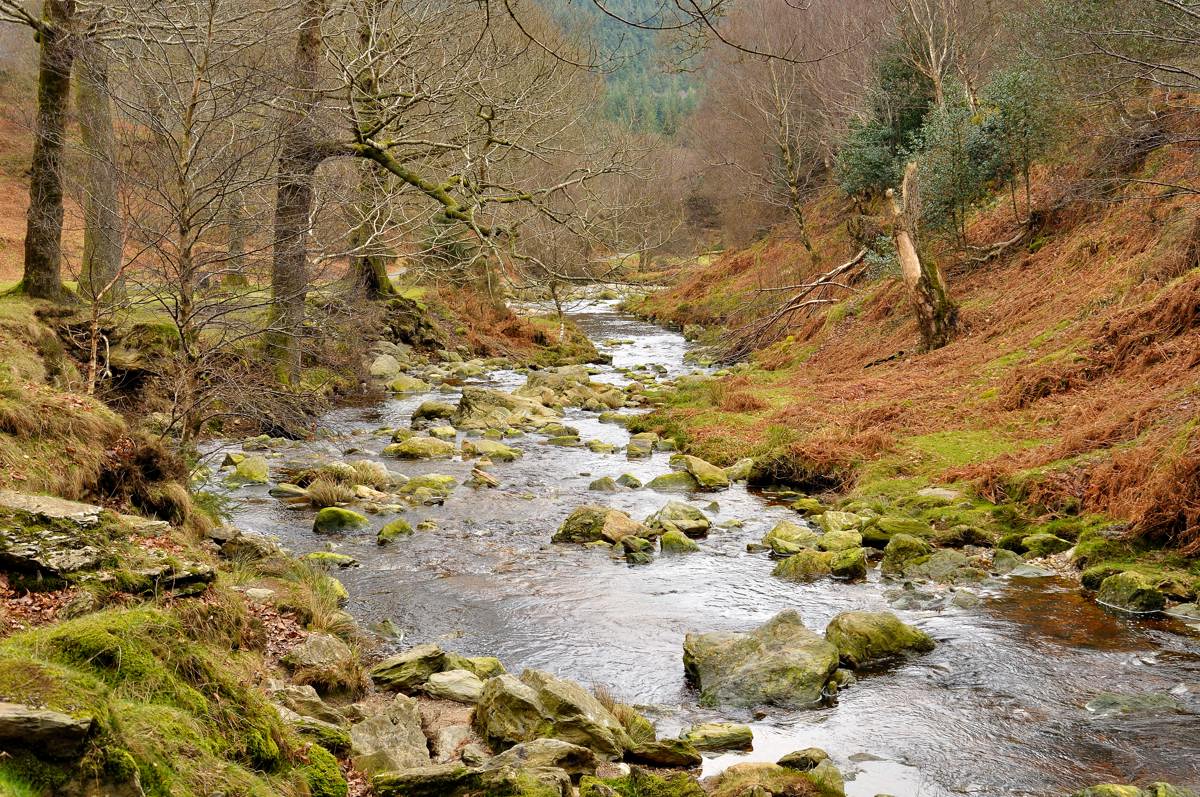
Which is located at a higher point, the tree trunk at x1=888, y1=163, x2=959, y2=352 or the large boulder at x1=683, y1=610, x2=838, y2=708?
the tree trunk at x1=888, y1=163, x2=959, y2=352

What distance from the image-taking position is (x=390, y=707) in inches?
221

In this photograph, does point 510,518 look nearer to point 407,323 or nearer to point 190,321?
point 190,321

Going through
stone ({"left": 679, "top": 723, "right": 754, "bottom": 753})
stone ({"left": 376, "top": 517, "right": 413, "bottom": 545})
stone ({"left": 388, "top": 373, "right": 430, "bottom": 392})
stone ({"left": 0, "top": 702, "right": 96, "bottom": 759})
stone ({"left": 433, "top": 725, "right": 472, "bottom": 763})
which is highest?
stone ({"left": 0, "top": 702, "right": 96, "bottom": 759})

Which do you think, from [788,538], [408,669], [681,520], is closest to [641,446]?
[681,520]

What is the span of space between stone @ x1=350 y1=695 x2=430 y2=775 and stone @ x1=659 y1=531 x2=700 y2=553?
4.62 m

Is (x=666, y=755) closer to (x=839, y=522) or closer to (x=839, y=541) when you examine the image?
(x=839, y=541)

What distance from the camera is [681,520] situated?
10586 millimetres

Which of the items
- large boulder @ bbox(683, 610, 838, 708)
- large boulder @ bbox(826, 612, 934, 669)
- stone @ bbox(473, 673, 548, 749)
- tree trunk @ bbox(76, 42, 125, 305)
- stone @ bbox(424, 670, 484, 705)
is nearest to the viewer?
stone @ bbox(473, 673, 548, 749)

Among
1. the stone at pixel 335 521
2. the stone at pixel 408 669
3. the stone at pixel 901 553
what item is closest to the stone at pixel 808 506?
the stone at pixel 901 553

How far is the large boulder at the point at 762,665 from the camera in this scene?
6.34 metres

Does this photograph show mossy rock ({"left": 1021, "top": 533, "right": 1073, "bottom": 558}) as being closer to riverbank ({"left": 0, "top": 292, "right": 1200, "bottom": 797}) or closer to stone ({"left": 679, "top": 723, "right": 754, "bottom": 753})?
riverbank ({"left": 0, "top": 292, "right": 1200, "bottom": 797})

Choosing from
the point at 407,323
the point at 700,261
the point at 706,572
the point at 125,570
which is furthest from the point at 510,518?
the point at 700,261

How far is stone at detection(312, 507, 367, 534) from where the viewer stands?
1023 centimetres

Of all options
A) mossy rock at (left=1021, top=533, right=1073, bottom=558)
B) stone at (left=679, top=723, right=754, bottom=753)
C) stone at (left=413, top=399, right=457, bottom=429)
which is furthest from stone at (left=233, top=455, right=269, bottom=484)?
Answer: mossy rock at (left=1021, top=533, right=1073, bottom=558)
